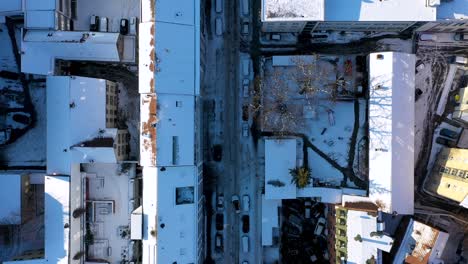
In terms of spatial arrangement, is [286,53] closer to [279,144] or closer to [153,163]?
[279,144]

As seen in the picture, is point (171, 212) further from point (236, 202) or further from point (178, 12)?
A: point (178, 12)

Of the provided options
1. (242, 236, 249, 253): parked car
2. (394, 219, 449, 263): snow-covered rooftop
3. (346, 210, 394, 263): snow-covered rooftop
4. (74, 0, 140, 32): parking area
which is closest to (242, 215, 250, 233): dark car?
(242, 236, 249, 253): parked car

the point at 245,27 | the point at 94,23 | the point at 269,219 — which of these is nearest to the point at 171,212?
the point at 269,219

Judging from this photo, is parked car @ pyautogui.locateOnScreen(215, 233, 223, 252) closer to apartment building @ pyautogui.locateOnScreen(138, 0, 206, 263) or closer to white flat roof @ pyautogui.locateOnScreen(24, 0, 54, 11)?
apartment building @ pyautogui.locateOnScreen(138, 0, 206, 263)

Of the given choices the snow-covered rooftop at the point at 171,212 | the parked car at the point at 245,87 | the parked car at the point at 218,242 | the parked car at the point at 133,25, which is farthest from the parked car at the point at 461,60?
the parked car at the point at 133,25

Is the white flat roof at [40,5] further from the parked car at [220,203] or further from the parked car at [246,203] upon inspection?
the parked car at [246,203]
